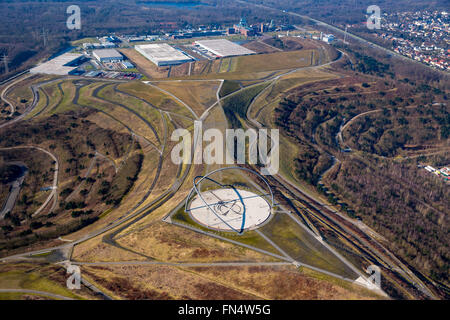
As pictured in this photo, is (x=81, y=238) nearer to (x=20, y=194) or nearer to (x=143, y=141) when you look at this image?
(x=20, y=194)

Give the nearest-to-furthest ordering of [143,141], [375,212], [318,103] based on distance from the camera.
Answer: [375,212]
[143,141]
[318,103]

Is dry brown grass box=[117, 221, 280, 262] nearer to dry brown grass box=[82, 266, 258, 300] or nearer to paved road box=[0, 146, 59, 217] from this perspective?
dry brown grass box=[82, 266, 258, 300]

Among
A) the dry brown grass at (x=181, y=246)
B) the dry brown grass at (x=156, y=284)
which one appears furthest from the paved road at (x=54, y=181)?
the dry brown grass at (x=156, y=284)

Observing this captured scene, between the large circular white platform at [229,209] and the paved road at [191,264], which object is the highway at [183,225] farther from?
the large circular white platform at [229,209]

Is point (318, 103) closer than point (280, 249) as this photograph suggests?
No

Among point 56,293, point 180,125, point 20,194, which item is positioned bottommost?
point 20,194

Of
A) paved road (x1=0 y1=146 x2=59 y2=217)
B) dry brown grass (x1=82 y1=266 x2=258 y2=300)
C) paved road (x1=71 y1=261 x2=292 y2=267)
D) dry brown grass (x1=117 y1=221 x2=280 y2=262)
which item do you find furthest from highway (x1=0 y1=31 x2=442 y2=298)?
dry brown grass (x1=82 y1=266 x2=258 y2=300)

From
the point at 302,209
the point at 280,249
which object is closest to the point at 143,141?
the point at 302,209
